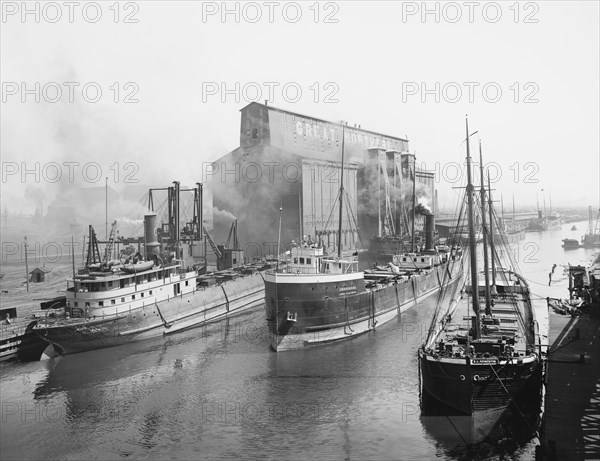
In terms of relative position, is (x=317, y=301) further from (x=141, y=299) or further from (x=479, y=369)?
(x=479, y=369)

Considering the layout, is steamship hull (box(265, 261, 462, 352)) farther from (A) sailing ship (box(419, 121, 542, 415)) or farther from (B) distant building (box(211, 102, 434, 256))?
(B) distant building (box(211, 102, 434, 256))

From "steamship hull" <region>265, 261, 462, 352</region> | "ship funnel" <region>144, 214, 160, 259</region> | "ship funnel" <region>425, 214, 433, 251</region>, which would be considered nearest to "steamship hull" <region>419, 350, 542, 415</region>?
"steamship hull" <region>265, 261, 462, 352</region>

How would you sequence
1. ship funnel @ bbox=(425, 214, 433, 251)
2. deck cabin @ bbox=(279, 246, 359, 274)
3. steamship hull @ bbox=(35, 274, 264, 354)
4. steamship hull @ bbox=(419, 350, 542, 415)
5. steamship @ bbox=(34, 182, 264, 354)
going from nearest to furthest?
1. steamship hull @ bbox=(419, 350, 542, 415)
2. steamship hull @ bbox=(35, 274, 264, 354)
3. steamship @ bbox=(34, 182, 264, 354)
4. deck cabin @ bbox=(279, 246, 359, 274)
5. ship funnel @ bbox=(425, 214, 433, 251)

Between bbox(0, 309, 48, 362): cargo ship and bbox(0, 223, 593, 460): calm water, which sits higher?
bbox(0, 309, 48, 362): cargo ship

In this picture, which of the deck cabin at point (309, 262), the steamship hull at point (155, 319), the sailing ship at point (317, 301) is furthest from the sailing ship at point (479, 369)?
the steamship hull at point (155, 319)

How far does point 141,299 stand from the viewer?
4059 centimetres

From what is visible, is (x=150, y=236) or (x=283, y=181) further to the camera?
(x=283, y=181)

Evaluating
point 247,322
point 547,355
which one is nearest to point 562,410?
point 547,355

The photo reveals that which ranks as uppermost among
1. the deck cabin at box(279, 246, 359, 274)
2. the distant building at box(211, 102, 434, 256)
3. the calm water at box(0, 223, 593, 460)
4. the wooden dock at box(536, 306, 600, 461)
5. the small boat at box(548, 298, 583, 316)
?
the distant building at box(211, 102, 434, 256)

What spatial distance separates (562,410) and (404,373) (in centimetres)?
1052

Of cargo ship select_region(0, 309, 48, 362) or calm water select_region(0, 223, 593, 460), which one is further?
cargo ship select_region(0, 309, 48, 362)

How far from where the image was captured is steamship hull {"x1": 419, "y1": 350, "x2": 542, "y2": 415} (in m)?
23.6

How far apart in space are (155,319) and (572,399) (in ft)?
93.5

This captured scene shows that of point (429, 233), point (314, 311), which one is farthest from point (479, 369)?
point (429, 233)
